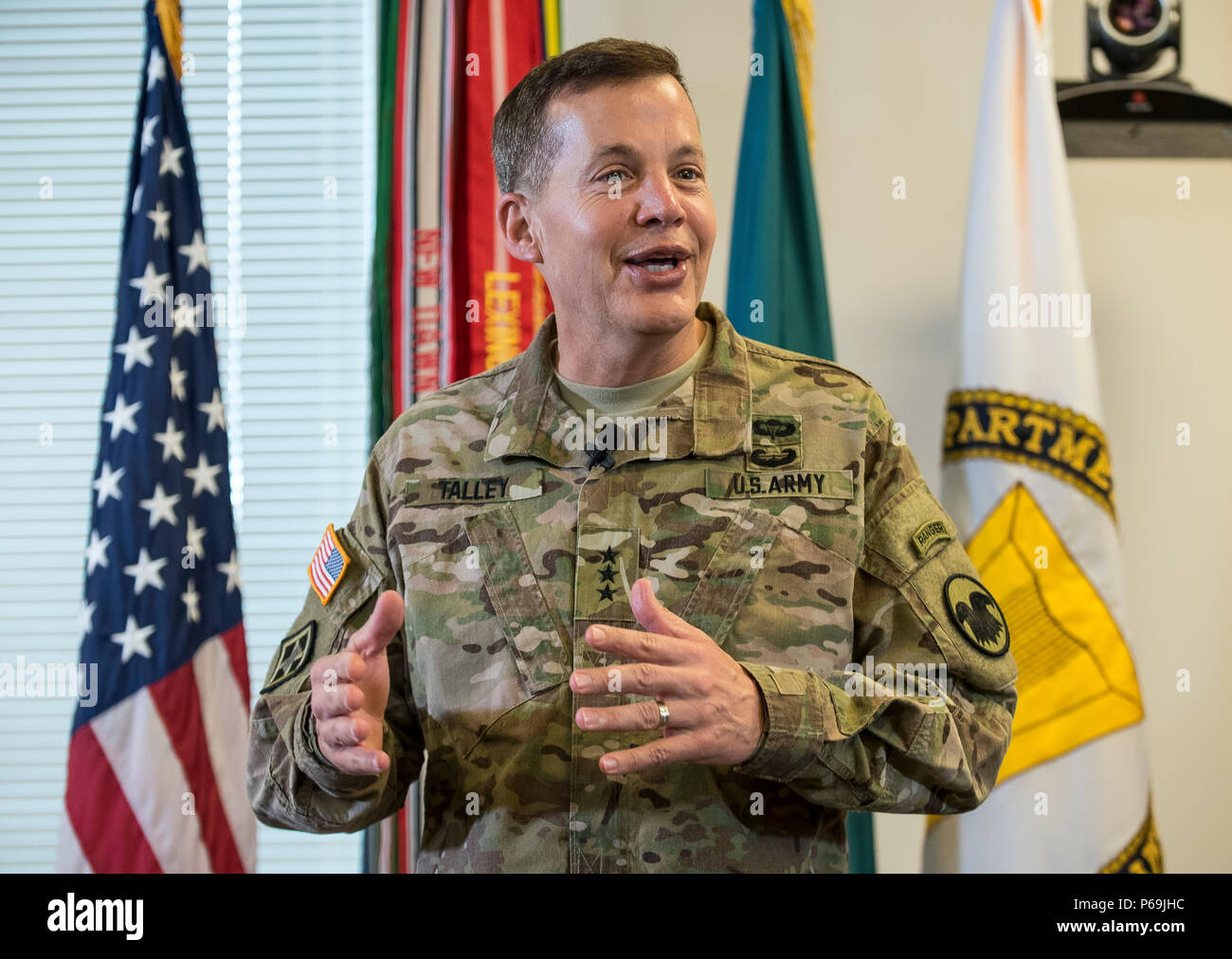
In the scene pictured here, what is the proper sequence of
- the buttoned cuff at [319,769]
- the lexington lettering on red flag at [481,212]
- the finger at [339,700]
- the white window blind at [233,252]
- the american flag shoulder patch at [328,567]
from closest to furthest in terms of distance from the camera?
the finger at [339,700] → the buttoned cuff at [319,769] → the american flag shoulder patch at [328,567] → the lexington lettering on red flag at [481,212] → the white window blind at [233,252]

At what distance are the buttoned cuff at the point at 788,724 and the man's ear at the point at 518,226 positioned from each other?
74 cm

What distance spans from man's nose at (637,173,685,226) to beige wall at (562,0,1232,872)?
1100 mm

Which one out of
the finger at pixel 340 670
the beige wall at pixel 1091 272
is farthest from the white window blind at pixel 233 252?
the finger at pixel 340 670

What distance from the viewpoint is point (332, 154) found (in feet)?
8.91

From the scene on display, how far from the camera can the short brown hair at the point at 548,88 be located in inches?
57.2

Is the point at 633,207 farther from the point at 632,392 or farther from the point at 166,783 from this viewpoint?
the point at 166,783

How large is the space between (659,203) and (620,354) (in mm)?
213

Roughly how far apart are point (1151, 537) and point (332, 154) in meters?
2.22

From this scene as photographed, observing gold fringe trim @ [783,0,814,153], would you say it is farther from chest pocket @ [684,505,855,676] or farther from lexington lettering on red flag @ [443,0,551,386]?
chest pocket @ [684,505,855,676]

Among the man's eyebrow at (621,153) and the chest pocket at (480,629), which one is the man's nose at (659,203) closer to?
the man's eyebrow at (621,153)

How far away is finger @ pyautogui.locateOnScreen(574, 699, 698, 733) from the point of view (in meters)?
1.06

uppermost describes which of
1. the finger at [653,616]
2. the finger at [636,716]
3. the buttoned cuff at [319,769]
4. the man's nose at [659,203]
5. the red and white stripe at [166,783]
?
the man's nose at [659,203]
